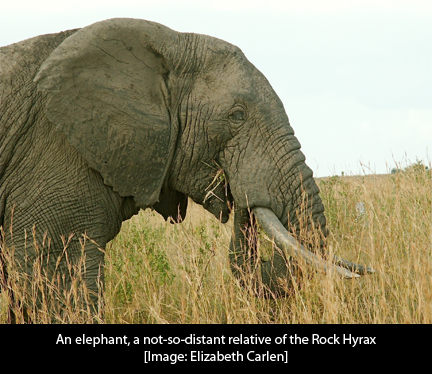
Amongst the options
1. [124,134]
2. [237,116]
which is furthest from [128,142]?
[237,116]

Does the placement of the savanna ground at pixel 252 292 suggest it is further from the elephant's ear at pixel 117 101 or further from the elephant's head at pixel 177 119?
the elephant's ear at pixel 117 101

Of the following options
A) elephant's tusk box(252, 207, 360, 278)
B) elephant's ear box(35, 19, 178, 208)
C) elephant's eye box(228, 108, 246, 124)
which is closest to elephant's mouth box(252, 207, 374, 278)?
elephant's tusk box(252, 207, 360, 278)

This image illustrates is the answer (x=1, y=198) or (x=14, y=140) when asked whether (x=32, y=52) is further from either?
(x=1, y=198)

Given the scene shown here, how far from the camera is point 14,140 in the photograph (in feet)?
16.3

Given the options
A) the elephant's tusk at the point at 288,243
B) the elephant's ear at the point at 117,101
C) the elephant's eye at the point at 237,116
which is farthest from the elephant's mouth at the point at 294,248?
the elephant's ear at the point at 117,101

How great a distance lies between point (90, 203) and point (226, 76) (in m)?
1.58

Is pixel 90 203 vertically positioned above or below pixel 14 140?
below

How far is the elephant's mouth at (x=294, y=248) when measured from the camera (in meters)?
4.67

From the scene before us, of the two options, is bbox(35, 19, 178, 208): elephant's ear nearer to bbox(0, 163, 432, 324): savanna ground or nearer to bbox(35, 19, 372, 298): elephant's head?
bbox(35, 19, 372, 298): elephant's head

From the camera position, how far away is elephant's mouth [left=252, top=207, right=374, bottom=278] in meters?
4.67

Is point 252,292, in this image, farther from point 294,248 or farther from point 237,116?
point 237,116

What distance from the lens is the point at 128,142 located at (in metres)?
4.87
